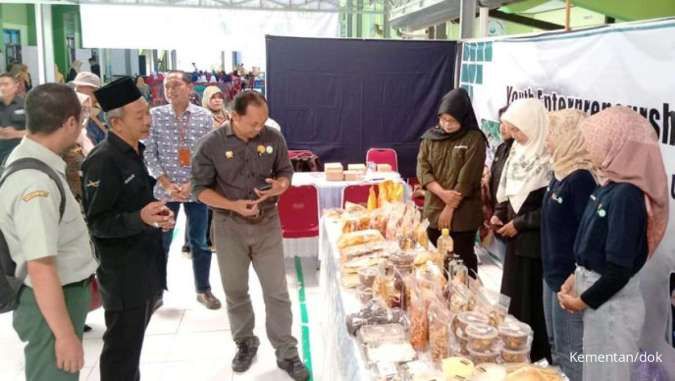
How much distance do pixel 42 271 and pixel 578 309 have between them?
191 centimetres

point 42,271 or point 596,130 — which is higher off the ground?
point 596,130

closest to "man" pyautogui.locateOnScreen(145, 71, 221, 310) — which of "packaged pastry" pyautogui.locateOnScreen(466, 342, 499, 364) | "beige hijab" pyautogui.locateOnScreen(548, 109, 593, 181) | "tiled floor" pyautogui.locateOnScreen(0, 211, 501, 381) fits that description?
"tiled floor" pyautogui.locateOnScreen(0, 211, 501, 381)

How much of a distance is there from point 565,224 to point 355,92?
4.02 meters

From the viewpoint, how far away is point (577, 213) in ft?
7.87

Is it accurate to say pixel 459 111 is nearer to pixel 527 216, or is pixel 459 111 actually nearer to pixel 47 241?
pixel 527 216

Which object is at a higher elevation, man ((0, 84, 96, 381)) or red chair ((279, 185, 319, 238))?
Result: man ((0, 84, 96, 381))

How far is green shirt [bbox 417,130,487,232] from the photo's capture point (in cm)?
344

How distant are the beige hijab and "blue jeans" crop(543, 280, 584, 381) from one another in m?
0.55

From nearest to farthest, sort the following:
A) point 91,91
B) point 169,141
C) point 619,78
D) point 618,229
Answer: point 618,229, point 619,78, point 169,141, point 91,91

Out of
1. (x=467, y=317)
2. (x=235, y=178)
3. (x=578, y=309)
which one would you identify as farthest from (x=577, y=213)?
(x=235, y=178)

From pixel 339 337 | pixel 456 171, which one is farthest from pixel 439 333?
pixel 456 171

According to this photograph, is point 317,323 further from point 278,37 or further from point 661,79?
point 278,37

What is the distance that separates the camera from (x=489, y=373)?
1568 mm

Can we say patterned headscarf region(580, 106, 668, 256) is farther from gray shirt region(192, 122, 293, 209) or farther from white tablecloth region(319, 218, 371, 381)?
gray shirt region(192, 122, 293, 209)
